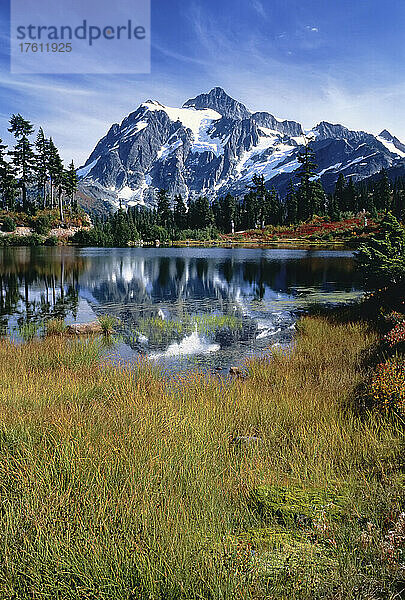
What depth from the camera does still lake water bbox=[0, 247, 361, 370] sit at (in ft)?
43.5

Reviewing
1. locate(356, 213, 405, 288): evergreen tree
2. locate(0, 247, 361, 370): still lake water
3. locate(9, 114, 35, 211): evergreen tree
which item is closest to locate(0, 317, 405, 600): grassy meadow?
locate(0, 247, 361, 370): still lake water

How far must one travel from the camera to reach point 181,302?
22.0 m

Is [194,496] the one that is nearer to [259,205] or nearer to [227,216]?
[259,205]

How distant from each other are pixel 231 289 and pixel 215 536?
23.1 meters

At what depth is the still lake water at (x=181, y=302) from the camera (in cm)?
1327

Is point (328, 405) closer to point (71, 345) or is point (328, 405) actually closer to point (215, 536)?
point (215, 536)

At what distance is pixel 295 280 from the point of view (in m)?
30.5

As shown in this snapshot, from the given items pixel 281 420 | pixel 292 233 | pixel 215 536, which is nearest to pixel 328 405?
pixel 281 420

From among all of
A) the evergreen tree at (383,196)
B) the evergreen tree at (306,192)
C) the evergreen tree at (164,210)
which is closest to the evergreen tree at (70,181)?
the evergreen tree at (164,210)

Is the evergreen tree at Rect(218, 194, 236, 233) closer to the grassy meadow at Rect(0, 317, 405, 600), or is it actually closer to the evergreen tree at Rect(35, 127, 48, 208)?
the evergreen tree at Rect(35, 127, 48, 208)

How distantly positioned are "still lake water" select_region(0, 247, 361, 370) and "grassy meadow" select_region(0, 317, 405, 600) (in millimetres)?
4925

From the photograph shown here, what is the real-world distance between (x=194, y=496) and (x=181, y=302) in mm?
18139

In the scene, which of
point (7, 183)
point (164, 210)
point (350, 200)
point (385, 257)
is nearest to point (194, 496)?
point (385, 257)

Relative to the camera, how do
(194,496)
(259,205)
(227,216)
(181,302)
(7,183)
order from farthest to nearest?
1. (227,216)
2. (259,205)
3. (7,183)
4. (181,302)
5. (194,496)
